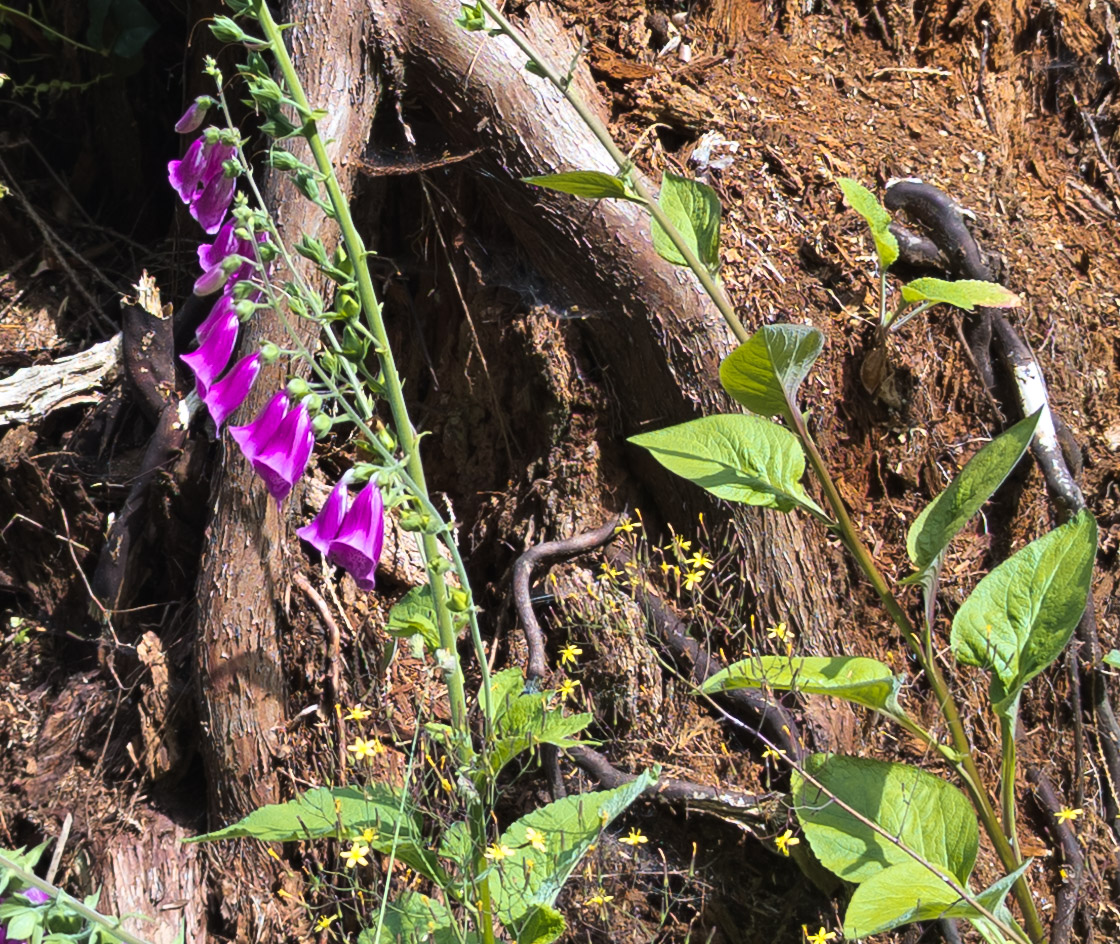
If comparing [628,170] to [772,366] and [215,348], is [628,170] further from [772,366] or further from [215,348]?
[215,348]

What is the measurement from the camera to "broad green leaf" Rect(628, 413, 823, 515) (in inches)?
70.1

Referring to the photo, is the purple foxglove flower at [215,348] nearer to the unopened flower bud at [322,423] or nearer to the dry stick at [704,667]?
the unopened flower bud at [322,423]

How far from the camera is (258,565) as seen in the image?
244 cm

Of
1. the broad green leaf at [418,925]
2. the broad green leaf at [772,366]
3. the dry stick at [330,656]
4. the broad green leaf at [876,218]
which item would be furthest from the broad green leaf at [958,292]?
the dry stick at [330,656]

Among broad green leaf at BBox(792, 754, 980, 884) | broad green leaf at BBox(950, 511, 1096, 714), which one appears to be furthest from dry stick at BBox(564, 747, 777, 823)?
broad green leaf at BBox(950, 511, 1096, 714)

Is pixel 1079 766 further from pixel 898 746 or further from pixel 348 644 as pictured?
pixel 348 644

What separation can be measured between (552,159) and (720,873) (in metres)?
1.70

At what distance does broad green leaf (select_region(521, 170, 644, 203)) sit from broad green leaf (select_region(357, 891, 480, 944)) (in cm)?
125

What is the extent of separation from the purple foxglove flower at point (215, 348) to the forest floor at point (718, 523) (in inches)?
38.6

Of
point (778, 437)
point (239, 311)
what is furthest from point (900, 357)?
point (239, 311)

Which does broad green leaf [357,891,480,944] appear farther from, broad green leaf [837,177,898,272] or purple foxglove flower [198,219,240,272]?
broad green leaf [837,177,898,272]

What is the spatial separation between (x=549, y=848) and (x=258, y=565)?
3.61 ft

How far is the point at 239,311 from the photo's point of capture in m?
1.41

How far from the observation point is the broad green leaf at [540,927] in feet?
5.10
